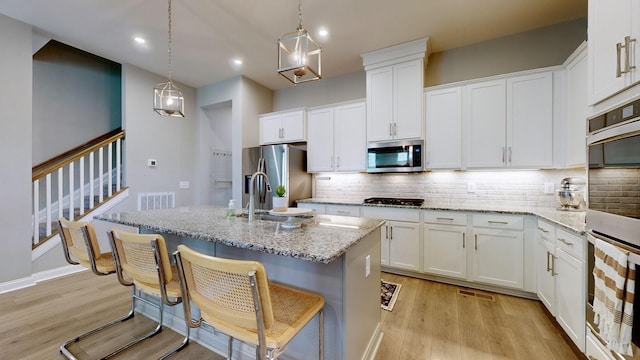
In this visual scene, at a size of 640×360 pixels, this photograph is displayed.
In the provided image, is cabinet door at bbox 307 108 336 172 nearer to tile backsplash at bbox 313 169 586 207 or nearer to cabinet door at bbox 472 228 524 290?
tile backsplash at bbox 313 169 586 207

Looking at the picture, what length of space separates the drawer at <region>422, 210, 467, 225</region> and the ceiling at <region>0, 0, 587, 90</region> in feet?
7.09

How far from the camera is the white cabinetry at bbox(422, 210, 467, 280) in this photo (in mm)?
2801

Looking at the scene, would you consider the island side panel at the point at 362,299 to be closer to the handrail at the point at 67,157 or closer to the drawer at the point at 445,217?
the drawer at the point at 445,217

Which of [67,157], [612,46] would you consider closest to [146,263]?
[612,46]

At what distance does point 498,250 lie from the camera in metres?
2.64

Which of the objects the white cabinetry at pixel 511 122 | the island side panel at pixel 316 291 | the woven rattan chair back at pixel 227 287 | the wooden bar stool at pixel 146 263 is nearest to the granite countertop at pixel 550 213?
the white cabinetry at pixel 511 122

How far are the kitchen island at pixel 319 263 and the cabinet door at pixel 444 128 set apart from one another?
1.86m

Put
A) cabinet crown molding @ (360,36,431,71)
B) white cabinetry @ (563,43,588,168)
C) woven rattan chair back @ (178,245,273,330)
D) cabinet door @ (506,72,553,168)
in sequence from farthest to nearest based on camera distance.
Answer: cabinet crown molding @ (360,36,431,71), cabinet door @ (506,72,553,168), white cabinetry @ (563,43,588,168), woven rattan chair back @ (178,245,273,330)

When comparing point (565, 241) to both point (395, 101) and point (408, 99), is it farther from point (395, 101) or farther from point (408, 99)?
point (395, 101)

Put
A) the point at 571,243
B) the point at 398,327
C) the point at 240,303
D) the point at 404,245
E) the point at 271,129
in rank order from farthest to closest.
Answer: the point at 271,129 → the point at 404,245 → the point at 398,327 → the point at 571,243 → the point at 240,303

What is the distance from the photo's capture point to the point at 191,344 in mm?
1882

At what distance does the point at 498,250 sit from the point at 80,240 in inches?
148

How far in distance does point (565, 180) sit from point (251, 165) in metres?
4.06

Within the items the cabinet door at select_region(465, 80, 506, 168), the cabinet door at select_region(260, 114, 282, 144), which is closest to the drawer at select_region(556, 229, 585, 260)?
the cabinet door at select_region(465, 80, 506, 168)
